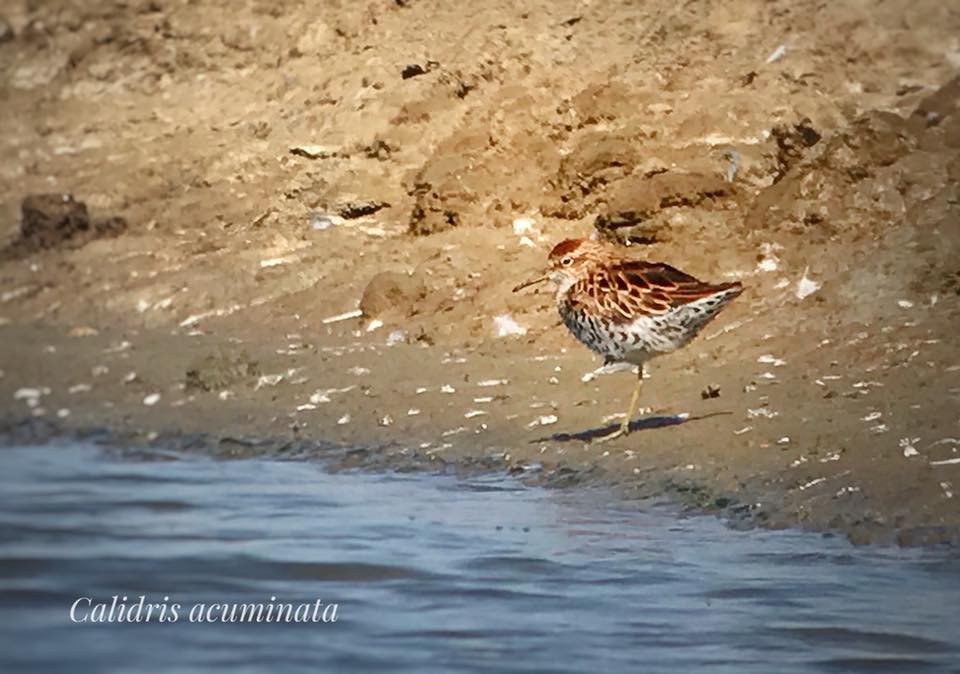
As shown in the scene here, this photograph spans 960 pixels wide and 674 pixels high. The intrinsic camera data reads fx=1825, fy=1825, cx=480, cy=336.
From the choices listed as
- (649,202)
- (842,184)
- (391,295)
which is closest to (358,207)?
(391,295)

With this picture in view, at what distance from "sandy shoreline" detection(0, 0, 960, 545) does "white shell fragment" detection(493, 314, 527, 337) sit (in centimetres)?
4

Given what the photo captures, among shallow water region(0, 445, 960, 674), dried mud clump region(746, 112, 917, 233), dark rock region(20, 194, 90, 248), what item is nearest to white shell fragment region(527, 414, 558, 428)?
shallow water region(0, 445, 960, 674)

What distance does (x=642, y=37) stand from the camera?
6770 mm

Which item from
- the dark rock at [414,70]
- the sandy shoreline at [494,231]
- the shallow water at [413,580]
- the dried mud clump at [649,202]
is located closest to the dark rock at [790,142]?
the sandy shoreline at [494,231]

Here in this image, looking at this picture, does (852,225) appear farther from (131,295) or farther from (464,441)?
(131,295)

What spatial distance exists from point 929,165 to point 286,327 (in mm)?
2783

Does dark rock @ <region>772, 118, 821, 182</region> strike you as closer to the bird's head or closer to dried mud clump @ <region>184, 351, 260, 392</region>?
the bird's head

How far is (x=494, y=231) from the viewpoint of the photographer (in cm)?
671

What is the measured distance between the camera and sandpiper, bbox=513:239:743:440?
19.1 ft

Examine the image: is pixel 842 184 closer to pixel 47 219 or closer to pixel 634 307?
pixel 634 307

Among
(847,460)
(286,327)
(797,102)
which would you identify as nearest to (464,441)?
(286,327)

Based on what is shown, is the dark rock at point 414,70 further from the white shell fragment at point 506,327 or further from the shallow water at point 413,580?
the shallow water at point 413,580

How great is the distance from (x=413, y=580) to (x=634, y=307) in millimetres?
1748

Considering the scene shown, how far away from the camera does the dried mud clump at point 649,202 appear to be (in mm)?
6816
